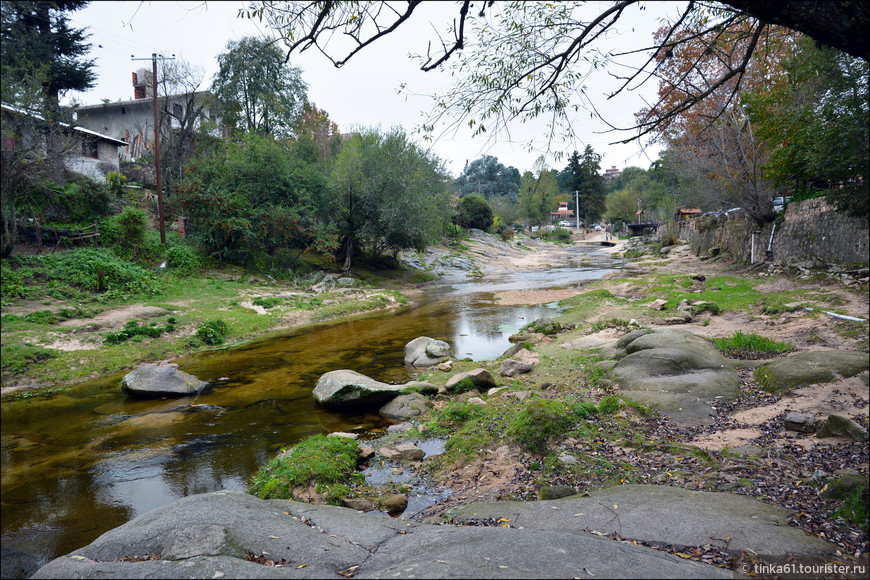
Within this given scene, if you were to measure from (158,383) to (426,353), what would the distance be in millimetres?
6849

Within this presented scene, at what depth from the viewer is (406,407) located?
987 cm

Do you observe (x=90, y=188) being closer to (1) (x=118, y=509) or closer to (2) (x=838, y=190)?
(1) (x=118, y=509)

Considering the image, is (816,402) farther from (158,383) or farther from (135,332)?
(135,332)

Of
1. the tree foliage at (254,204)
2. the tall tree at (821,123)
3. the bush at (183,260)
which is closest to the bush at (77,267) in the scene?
the tall tree at (821,123)

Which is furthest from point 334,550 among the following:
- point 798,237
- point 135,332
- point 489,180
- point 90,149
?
point 489,180

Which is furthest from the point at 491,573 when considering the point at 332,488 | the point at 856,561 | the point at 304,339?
the point at 304,339

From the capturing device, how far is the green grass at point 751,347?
9289 millimetres

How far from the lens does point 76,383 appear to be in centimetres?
1059

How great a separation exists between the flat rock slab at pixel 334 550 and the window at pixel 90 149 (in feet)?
101

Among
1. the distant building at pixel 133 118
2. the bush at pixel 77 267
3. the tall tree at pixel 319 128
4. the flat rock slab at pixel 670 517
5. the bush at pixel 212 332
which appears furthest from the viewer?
the tall tree at pixel 319 128

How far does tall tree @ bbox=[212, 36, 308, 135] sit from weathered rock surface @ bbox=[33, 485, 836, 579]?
4053cm

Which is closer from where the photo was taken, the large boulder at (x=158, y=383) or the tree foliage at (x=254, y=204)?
the large boulder at (x=158, y=383)

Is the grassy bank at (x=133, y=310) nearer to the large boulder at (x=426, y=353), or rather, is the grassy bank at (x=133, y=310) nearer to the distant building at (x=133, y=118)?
the large boulder at (x=426, y=353)

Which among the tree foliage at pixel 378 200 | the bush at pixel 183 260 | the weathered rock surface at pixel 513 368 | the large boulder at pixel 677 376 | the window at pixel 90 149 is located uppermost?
the window at pixel 90 149
